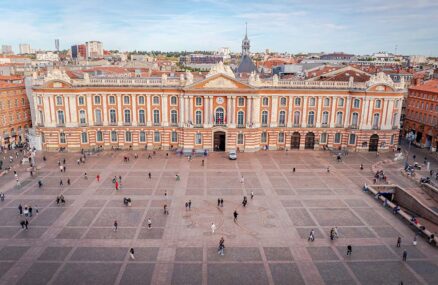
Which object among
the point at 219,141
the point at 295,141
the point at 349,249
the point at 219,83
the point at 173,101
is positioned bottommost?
the point at 349,249

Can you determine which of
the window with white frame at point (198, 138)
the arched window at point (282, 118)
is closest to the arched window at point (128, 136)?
the window with white frame at point (198, 138)

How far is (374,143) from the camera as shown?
250ft

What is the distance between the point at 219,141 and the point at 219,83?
11946 millimetres

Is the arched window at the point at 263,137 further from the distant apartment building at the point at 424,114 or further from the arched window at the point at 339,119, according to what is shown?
the distant apartment building at the point at 424,114

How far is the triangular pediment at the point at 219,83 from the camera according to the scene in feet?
233

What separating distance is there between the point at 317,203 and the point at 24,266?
35.0 m

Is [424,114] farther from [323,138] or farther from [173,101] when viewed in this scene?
[173,101]

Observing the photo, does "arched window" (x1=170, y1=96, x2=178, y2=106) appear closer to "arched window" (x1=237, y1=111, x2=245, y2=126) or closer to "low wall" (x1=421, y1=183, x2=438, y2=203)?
"arched window" (x1=237, y1=111, x2=245, y2=126)

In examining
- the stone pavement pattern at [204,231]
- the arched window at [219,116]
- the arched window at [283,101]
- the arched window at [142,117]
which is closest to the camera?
the stone pavement pattern at [204,231]

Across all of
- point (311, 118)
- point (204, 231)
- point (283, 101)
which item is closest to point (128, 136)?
point (283, 101)

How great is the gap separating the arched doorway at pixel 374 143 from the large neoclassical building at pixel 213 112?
218 mm

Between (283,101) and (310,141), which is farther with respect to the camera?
(310,141)

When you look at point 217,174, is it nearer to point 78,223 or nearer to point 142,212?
point 142,212

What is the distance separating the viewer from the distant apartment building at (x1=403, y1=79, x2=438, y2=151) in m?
79.4
